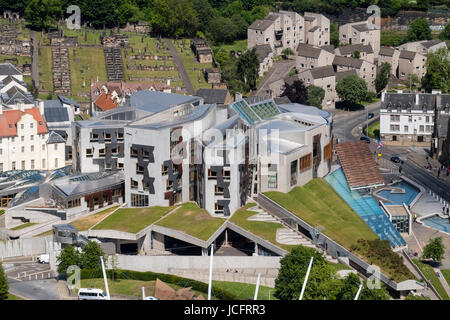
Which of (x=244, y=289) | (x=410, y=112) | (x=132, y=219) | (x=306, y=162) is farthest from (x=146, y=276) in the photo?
(x=410, y=112)

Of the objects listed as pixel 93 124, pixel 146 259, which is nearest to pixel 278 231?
pixel 146 259

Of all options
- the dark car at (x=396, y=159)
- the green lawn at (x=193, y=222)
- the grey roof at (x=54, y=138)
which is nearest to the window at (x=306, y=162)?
the green lawn at (x=193, y=222)

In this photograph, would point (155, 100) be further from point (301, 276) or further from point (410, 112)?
point (410, 112)

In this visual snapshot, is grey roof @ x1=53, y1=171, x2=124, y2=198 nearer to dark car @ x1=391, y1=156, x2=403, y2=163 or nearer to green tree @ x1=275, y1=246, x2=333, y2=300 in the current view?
green tree @ x1=275, y1=246, x2=333, y2=300

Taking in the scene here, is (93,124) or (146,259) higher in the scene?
(93,124)

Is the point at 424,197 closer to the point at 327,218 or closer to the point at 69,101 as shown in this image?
the point at 327,218
